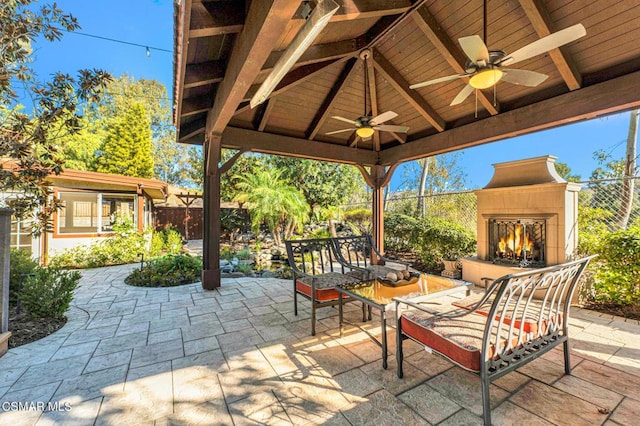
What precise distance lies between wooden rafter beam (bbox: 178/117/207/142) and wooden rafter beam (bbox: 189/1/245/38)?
102 inches

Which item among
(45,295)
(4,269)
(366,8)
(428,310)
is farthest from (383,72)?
(45,295)

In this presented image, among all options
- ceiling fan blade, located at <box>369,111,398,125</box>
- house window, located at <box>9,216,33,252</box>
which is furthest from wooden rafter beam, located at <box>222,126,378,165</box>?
house window, located at <box>9,216,33,252</box>

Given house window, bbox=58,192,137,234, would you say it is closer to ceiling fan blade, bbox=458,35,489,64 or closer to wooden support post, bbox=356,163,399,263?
wooden support post, bbox=356,163,399,263

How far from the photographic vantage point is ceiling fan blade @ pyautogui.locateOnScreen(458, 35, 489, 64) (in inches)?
81.4

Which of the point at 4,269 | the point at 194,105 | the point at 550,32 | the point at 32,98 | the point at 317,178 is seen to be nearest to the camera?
the point at 4,269

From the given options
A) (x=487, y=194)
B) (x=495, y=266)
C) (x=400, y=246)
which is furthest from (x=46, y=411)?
(x=400, y=246)

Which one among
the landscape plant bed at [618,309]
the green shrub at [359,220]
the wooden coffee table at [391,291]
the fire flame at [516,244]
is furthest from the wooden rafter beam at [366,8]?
the green shrub at [359,220]

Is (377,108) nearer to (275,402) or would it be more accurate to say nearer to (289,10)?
(289,10)

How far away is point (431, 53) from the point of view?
11.6ft

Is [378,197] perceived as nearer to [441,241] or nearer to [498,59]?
[441,241]

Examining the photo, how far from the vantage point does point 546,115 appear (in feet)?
11.0

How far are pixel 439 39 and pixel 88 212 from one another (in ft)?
30.3

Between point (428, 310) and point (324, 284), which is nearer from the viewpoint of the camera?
point (428, 310)

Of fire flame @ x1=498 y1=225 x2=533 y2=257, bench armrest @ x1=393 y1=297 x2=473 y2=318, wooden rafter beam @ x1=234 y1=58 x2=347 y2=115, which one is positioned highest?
wooden rafter beam @ x1=234 y1=58 x2=347 y2=115
